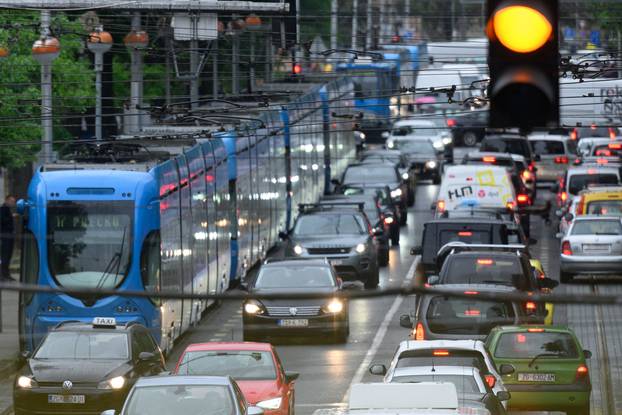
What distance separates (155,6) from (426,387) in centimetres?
1763

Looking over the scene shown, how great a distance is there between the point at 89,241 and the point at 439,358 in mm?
8051

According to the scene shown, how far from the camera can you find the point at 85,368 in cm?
2194

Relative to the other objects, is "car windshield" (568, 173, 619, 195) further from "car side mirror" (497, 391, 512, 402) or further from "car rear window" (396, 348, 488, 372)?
"car side mirror" (497, 391, 512, 402)

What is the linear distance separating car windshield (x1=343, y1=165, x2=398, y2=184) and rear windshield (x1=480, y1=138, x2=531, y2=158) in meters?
8.67

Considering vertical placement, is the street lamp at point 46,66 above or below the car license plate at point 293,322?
above

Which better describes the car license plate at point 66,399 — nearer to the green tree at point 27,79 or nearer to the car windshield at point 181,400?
the car windshield at point 181,400

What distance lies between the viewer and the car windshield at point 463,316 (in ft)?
75.6

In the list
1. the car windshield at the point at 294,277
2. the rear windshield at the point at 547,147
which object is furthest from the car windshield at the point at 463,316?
the rear windshield at the point at 547,147

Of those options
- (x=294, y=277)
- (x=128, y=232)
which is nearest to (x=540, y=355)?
(x=128, y=232)

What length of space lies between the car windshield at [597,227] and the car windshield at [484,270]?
9187 millimetres

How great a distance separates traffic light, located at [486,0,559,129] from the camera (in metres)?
7.23

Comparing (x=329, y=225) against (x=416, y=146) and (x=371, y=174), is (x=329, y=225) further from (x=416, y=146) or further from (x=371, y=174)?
(x=416, y=146)

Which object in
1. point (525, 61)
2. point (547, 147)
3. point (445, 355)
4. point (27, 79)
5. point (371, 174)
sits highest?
point (525, 61)

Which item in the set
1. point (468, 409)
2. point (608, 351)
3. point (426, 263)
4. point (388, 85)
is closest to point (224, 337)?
point (426, 263)
